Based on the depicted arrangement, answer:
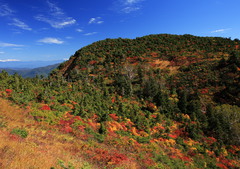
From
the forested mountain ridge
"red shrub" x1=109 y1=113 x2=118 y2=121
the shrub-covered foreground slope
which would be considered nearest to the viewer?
the shrub-covered foreground slope

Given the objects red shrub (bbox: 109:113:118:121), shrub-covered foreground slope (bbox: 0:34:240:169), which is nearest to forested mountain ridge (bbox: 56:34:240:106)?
shrub-covered foreground slope (bbox: 0:34:240:169)

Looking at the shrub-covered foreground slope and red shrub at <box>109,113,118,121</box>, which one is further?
red shrub at <box>109,113,118,121</box>

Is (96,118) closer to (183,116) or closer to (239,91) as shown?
(183,116)

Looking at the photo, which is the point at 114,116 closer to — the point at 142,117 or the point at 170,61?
the point at 142,117

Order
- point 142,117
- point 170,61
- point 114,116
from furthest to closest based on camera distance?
point 170,61 → point 142,117 → point 114,116

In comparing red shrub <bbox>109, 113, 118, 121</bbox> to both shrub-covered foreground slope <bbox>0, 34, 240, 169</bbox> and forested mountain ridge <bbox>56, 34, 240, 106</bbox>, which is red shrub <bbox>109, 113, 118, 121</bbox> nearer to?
shrub-covered foreground slope <bbox>0, 34, 240, 169</bbox>

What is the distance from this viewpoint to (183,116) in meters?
25.4

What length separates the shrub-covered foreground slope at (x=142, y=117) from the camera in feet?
35.3

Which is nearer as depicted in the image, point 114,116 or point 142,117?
point 114,116

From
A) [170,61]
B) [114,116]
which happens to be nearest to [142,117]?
[114,116]

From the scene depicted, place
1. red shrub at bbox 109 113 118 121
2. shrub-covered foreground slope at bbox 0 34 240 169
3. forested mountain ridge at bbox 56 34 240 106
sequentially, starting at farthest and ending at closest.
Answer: forested mountain ridge at bbox 56 34 240 106 → red shrub at bbox 109 113 118 121 → shrub-covered foreground slope at bbox 0 34 240 169

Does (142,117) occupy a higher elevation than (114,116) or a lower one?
lower

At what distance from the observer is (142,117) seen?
2247 centimetres

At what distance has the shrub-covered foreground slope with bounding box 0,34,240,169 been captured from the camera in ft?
35.3
